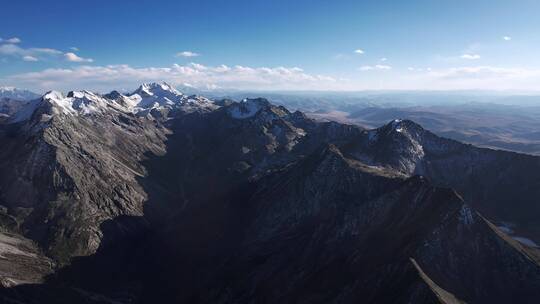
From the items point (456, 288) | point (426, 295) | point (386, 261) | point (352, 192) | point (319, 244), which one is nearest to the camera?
point (426, 295)

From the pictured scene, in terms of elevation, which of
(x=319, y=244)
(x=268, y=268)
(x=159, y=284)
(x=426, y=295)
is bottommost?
(x=159, y=284)

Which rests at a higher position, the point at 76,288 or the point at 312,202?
the point at 312,202

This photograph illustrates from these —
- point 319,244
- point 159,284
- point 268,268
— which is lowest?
point 159,284

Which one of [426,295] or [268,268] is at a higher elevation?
[426,295]

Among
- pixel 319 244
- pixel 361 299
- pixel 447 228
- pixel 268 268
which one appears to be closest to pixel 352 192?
pixel 319 244

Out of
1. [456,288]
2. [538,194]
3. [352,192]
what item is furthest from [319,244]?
[538,194]

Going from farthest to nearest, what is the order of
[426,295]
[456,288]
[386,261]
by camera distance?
[386,261] → [456,288] → [426,295]

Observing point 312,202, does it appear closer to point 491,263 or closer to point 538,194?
point 491,263

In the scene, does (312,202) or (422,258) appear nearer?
(422,258)

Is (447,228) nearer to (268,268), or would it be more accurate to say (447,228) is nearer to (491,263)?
(491,263)

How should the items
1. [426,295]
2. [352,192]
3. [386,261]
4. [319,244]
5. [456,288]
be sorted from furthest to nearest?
[352,192]
[319,244]
[386,261]
[456,288]
[426,295]
